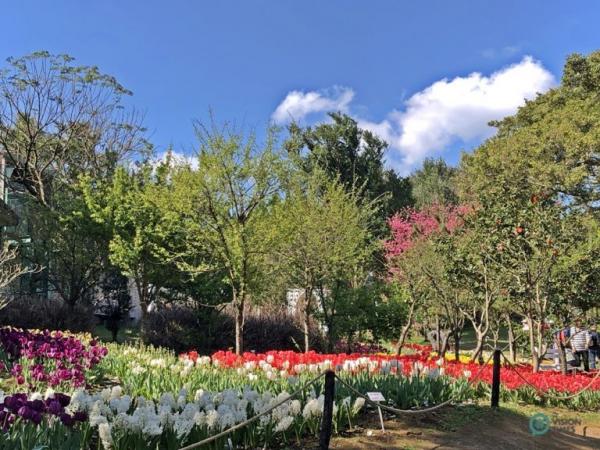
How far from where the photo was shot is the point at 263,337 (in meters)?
15.0

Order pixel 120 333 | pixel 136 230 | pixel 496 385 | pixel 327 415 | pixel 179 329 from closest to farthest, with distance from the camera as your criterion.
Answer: pixel 327 415 < pixel 496 385 < pixel 179 329 < pixel 136 230 < pixel 120 333

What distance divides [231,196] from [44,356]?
448cm

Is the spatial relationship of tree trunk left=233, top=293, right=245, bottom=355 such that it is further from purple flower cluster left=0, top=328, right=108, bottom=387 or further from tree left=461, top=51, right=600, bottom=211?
tree left=461, top=51, right=600, bottom=211

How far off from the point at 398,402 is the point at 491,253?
223 inches

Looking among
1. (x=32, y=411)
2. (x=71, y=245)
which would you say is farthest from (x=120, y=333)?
(x=32, y=411)

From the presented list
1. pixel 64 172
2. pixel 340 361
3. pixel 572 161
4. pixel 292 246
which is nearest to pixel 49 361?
pixel 340 361

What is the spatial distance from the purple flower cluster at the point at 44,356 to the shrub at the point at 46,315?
729 cm

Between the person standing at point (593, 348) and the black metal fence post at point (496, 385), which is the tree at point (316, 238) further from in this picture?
the person standing at point (593, 348)

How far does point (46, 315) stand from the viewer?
15.0 meters

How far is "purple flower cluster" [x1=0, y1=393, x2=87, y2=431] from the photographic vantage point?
339 centimetres

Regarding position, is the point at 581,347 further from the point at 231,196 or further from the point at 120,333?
the point at 120,333

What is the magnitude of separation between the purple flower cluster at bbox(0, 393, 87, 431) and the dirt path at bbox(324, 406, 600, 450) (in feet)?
6.72

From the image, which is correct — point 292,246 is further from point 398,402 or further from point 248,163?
point 398,402

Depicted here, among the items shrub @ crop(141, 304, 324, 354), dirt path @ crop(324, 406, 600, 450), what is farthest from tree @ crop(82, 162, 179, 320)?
dirt path @ crop(324, 406, 600, 450)
